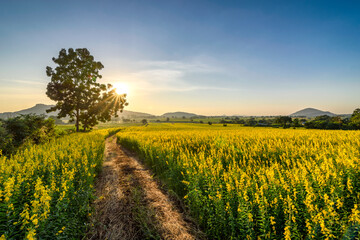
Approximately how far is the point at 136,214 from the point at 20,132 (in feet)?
43.2

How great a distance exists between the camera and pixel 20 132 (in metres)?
12.2

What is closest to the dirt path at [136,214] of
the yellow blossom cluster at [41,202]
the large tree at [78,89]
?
the yellow blossom cluster at [41,202]

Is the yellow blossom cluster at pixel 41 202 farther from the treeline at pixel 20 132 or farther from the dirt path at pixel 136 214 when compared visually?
the treeline at pixel 20 132

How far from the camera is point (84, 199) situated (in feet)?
16.0

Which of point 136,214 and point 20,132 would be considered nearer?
point 136,214

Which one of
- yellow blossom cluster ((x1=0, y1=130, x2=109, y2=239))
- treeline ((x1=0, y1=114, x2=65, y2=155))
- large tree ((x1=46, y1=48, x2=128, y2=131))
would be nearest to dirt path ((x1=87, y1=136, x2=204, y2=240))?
yellow blossom cluster ((x1=0, y1=130, x2=109, y2=239))

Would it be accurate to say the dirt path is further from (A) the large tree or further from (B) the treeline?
(A) the large tree

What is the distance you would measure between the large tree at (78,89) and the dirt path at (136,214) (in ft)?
95.1

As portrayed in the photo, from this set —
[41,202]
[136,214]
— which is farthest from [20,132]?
[41,202]

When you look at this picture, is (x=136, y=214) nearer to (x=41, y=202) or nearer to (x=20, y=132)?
(x=41, y=202)

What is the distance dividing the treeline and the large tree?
52.8 ft

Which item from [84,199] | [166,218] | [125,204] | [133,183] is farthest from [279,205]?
[133,183]

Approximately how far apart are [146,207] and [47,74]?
116 ft

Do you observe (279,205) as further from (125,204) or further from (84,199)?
(84,199)
